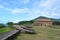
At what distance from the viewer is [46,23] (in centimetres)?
5278

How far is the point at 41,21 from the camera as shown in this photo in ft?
180

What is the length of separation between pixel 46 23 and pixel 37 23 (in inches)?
137

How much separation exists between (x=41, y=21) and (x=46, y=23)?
2675 mm

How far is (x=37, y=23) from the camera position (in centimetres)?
5397

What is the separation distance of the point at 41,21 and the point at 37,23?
1.90 metres
